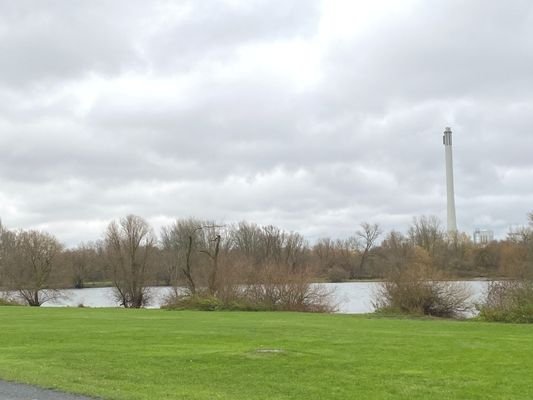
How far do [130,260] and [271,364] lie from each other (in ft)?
190

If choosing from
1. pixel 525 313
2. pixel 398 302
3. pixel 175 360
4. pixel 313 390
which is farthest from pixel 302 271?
pixel 313 390

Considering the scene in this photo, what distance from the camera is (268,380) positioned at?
1102 centimetres

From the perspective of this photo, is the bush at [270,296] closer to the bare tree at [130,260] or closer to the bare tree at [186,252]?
the bare tree at [186,252]

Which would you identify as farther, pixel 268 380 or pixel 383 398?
pixel 268 380

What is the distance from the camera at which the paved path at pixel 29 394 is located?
9.33m

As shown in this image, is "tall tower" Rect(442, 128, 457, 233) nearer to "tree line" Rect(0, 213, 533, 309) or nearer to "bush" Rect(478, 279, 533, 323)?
"tree line" Rect(0, 213, 533, 309)

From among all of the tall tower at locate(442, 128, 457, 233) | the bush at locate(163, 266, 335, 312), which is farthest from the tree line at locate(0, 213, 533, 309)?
the tall tower at locate(442, 128, 457, 233)

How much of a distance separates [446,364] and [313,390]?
406cm

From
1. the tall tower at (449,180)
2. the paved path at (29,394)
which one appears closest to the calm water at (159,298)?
the paved path at (29,394)

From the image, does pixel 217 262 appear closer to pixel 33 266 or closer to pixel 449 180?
pixel 33 266

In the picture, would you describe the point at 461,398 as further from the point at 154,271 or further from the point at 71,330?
the point at 154,271

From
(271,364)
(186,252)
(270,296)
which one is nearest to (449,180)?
(186,252)

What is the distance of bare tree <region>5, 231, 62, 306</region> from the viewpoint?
69312 mm

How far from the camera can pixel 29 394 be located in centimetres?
962
